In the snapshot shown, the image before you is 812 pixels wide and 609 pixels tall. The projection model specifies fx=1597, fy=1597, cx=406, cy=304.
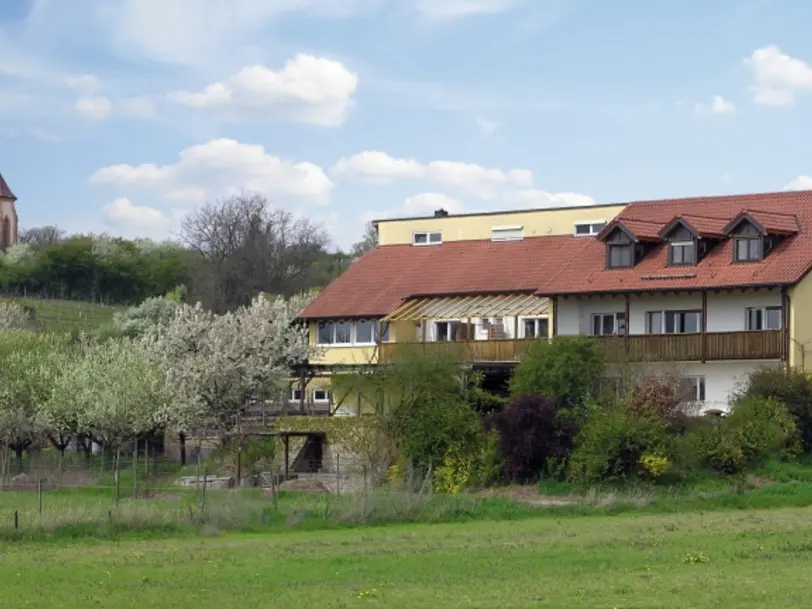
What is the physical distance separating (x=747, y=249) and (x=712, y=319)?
2784 millimetres

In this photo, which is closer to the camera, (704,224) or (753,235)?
(753,235)

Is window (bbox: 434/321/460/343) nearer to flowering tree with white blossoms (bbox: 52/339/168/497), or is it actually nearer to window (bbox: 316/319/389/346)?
window (bbox: 316/319/389/346)

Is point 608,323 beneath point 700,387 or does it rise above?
above

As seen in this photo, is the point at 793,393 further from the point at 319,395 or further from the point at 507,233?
the point at 319,395

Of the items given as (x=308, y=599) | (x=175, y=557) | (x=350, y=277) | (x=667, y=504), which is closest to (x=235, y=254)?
(x=350, y=277)

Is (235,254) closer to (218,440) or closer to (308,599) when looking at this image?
(218,440)

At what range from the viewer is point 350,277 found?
71.8 meters

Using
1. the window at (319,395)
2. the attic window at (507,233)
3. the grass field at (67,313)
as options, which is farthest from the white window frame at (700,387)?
the grass field at (67,313)

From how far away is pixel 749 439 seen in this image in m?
48.9

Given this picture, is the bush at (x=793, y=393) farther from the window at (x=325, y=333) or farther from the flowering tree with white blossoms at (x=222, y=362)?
the window at (x=325, y=333)

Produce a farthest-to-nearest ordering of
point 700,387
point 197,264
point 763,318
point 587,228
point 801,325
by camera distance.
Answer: point 197,264 → point 587,228 → point 700,387 → point 763,318 → point 801,325

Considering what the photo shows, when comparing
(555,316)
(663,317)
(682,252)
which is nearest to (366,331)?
(555,316)

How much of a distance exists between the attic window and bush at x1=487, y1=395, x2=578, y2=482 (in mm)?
19354

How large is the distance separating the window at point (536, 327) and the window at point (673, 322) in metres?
4.75
